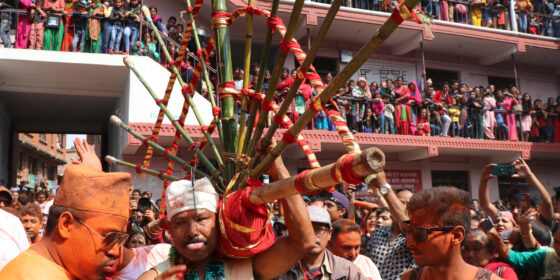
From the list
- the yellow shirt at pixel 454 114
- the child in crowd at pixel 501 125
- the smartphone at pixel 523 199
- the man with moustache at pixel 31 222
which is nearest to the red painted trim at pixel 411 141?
the child in crowd at pixel 501 125

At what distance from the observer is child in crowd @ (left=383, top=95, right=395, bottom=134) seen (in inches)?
471

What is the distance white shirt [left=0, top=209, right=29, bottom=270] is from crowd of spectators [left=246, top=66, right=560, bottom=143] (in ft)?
26.3

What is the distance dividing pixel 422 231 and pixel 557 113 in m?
13.7

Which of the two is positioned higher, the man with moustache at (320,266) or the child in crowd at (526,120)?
the child in crowd at (526,120)

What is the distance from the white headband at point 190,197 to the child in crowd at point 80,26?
845 cm

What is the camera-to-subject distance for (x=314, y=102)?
1.71 m

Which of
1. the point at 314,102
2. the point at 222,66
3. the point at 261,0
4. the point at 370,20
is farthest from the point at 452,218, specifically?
the point at 370,20

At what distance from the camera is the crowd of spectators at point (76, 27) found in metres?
9.65

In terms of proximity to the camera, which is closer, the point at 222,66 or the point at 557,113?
the point at 222,66

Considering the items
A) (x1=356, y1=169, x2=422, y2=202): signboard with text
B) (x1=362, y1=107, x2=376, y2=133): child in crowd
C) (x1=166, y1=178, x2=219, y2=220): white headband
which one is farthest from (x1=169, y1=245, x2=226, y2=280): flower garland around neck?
(x1=356, y1=169, x2=422, y2=202): signboard with text

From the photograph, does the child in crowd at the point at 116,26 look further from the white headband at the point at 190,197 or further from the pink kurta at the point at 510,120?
the pink kurta at the point at 510,120

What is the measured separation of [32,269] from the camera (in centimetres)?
172

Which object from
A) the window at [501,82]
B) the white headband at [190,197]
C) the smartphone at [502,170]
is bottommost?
the white headband at [190,197]

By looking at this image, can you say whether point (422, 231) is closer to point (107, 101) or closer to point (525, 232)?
point (525, 232)
